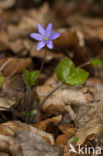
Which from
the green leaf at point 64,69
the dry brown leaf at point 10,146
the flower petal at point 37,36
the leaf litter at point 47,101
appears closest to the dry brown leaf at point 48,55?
the leaf litter at point 47,101

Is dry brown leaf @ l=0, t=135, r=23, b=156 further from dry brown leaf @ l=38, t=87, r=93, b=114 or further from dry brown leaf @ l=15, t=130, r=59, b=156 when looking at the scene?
dry brown leaf @ l=38, t=87, r=93, b=114

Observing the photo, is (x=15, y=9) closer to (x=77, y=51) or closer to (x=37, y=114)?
(x=77, y=51)

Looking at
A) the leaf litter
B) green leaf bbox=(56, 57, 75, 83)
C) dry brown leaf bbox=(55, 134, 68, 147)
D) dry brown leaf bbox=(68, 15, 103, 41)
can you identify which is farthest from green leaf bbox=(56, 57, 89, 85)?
dry brown leaf bbox=(68, 15, 103, 41)

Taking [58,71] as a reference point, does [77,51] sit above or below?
below

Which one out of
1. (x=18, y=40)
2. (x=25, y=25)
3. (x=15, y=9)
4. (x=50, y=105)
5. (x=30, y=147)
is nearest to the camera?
(x=30, y=147)

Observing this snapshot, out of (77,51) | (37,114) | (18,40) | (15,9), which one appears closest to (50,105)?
(37,114)

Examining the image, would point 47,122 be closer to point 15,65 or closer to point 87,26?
point 15,65
